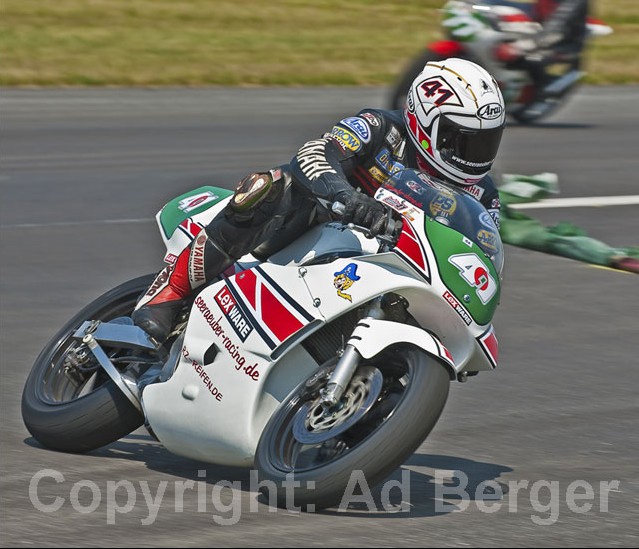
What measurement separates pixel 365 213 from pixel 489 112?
699 millimetres

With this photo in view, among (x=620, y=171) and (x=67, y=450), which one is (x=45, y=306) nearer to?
(x=67, y=450)

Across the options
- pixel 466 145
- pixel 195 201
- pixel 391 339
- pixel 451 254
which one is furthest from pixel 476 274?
pixel 195 201

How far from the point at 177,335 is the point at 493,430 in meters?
1.42

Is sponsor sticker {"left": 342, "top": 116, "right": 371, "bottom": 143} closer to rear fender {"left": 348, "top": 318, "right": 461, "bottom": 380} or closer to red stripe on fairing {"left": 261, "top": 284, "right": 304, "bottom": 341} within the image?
red stripe on fairing {"left": 261, "top": 284, "right": 304, "bottom": 341}

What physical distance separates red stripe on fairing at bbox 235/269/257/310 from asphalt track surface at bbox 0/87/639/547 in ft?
2.17

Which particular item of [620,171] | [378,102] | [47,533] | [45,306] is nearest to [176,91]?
[378,102]

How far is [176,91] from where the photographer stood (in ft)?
65.9

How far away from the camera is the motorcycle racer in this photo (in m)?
5.23

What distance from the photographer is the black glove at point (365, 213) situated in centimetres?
484

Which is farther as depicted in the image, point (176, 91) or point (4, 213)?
point (176, 91)

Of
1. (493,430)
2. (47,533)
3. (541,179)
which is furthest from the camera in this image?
(541,179)

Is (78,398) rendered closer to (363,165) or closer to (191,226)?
(191,226)

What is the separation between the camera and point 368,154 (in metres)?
5.51

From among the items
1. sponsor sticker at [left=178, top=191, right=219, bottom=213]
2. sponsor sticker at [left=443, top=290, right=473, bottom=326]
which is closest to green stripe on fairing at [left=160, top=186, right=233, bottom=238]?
sponsor sticker at [left=178, top=191, right=219, bottom=213]
